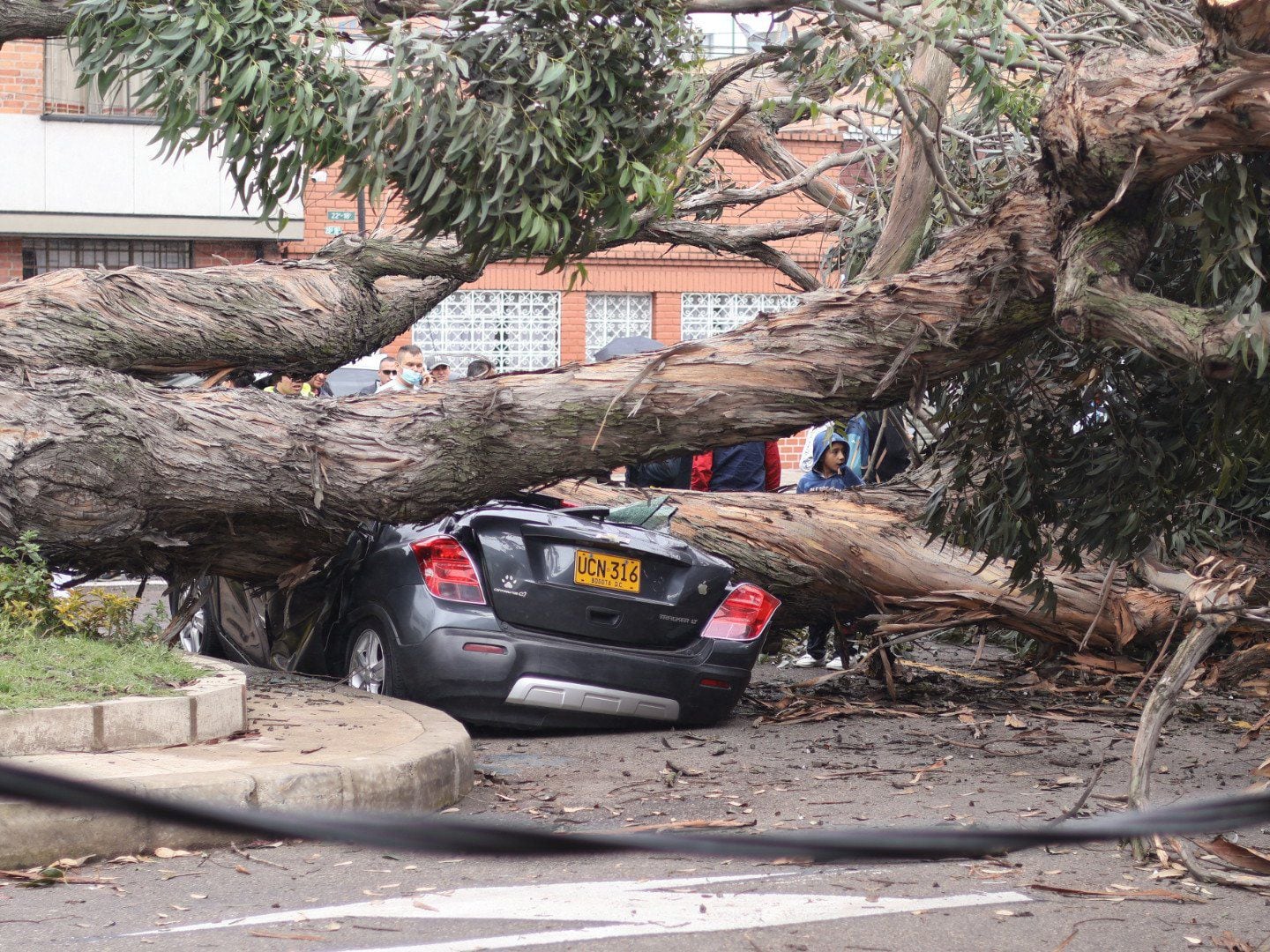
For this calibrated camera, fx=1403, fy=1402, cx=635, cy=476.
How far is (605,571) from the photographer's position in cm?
721

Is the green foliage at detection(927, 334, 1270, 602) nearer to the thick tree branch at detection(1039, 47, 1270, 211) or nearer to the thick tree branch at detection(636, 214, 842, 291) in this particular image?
the thick tree branch at detection(1039, 47, 1270, 211)

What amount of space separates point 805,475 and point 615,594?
4.36 meters

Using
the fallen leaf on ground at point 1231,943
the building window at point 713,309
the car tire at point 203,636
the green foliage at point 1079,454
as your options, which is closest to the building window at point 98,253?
the building window at point 713,309

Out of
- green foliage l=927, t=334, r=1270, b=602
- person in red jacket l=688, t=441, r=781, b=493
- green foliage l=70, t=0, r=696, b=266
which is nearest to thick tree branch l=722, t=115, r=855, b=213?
person in red jacket l=688, t=441, r=781, b=493

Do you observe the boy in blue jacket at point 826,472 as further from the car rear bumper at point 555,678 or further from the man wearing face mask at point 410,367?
the man wearing face mask at point 410,367

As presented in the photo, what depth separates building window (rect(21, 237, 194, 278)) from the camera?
821 inches

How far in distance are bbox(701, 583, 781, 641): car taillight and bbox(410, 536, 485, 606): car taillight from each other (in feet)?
4.20

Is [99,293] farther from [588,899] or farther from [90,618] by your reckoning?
[588,899]

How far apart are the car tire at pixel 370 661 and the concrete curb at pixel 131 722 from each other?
116cm

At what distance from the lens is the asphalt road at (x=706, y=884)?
392cm

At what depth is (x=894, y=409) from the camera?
8664 mm

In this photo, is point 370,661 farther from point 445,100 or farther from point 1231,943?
point 1231,943

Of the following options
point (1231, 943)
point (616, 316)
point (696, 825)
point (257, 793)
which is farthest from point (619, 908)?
point (616, 316)

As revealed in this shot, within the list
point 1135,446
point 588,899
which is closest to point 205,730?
point 588,899
